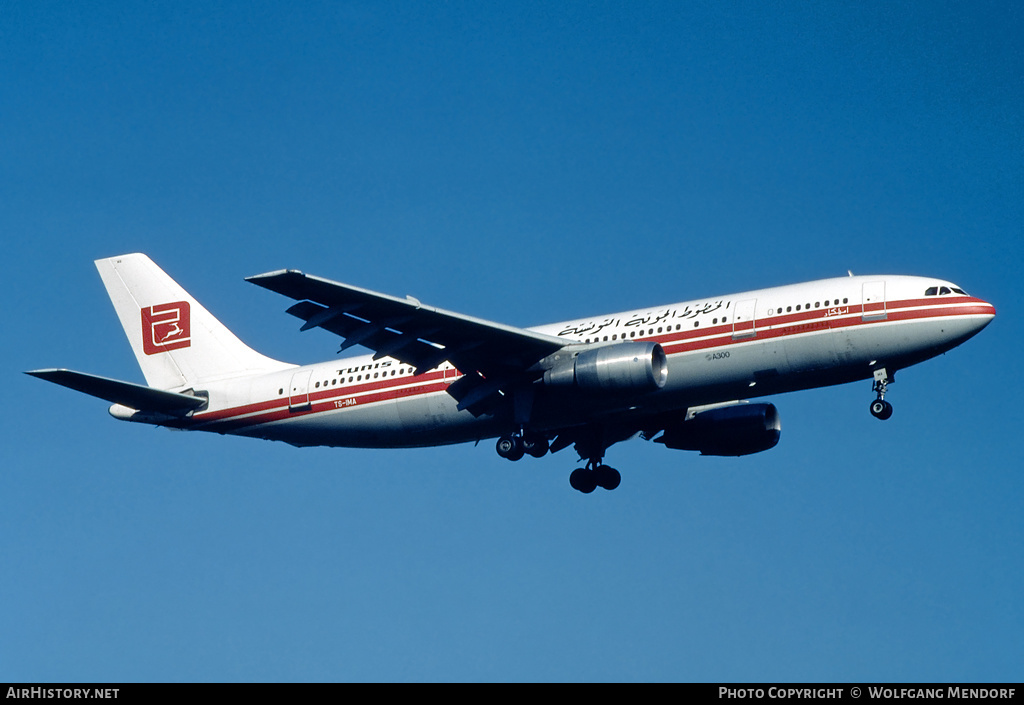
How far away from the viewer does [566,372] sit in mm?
37125

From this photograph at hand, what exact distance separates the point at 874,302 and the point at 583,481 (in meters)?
12.3

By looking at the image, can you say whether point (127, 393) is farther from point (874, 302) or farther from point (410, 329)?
point (874, 302)

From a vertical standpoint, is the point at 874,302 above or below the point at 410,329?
above

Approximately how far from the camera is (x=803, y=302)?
35.9 metres

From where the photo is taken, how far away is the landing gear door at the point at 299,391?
136ft

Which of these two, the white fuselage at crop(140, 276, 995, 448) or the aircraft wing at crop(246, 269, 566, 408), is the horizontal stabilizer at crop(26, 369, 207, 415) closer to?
the white fuselage at crop(140, 276, 995, 448)

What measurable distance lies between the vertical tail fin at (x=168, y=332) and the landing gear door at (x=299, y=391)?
6.53 feet

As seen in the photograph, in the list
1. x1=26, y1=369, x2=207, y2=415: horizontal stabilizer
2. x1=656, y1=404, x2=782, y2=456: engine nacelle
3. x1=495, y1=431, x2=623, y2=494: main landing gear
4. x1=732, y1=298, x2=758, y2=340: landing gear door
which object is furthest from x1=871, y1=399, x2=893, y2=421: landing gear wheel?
x1=26, y1=369, x2=207, y2=415: horizontal stabilizer

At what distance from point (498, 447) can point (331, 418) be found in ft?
18.1

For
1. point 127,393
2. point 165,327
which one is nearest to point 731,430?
point 127,393

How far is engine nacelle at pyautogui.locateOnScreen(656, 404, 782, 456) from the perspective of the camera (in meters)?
42.2

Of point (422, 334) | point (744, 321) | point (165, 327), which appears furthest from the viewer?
point (165, 327)
